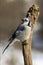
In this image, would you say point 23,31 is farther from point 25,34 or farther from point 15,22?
point 15,22

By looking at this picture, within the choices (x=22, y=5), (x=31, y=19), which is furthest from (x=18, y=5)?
(x=31, y=19)

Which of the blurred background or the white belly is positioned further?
the blurred background

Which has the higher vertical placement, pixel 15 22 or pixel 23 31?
pixel 15 22

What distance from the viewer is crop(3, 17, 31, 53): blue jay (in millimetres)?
812

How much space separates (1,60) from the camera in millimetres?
1393

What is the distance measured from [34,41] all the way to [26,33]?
30.8 inches

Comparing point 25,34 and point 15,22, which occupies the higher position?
point 15,22

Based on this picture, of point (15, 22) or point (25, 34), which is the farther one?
point (15, 22)

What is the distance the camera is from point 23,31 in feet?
2.75

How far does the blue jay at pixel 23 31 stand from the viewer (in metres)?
0.81

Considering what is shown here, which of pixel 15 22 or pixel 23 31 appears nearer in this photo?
pixel 23 31

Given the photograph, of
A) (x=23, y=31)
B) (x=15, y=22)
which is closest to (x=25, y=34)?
(x=23, y=31)

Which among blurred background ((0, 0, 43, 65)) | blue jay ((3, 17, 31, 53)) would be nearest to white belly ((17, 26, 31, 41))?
blue jay ((3, 17, 31, 53))

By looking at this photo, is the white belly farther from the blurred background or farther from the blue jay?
the blurred background
